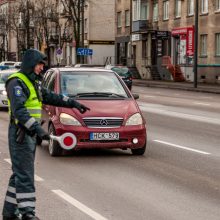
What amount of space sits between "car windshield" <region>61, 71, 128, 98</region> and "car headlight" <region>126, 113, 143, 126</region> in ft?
2.44

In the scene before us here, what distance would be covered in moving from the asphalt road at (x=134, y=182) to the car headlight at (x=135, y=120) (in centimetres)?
59

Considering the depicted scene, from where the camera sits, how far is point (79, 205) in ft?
24.4

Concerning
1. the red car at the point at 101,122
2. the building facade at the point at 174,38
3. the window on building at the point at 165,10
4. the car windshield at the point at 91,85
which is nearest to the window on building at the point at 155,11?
the building facade at the point at 174,38

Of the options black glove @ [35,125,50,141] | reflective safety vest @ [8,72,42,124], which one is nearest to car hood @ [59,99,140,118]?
reflective safety vest @ [8,72,42,124]

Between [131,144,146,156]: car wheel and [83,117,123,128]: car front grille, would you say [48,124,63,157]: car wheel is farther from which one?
[131,144,146,156]: car wheel

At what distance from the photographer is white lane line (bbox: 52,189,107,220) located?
22.6 ft

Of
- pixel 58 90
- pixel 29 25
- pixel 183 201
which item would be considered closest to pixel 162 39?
pixel 29 25

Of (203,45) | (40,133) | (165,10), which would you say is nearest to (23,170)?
(40,133)

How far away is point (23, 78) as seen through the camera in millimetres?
6371

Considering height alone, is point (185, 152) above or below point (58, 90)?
below

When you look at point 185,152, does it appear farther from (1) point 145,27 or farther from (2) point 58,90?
(1) point 145,27

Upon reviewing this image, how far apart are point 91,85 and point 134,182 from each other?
3837mm

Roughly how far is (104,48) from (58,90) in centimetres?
6649

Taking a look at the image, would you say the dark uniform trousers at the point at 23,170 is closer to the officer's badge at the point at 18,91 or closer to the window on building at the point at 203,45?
the officer's badge at the point at 18,91
